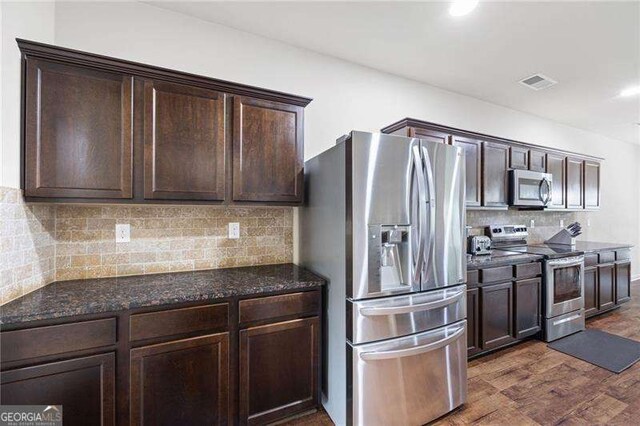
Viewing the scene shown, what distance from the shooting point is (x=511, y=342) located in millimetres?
2838

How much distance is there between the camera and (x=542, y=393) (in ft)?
7.21

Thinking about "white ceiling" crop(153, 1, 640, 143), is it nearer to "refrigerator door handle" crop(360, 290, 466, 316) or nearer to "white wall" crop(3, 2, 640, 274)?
"white wall" crop(3, 2, 640, 274)

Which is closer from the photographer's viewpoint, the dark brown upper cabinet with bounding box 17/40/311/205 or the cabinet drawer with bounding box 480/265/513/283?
the dark brown upper cabinet with bounding box 17/40/311/205

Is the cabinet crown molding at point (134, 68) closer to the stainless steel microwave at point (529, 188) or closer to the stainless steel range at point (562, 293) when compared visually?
the stainless steel microwave at point (529, 188)

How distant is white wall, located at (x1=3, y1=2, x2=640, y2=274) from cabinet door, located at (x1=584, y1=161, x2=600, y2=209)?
908mm

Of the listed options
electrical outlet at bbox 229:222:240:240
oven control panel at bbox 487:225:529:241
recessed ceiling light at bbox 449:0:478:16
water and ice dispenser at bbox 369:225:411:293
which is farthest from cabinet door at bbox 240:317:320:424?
oven control panel at bbox 487:225:529:241

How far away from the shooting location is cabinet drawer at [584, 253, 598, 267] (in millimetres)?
3490

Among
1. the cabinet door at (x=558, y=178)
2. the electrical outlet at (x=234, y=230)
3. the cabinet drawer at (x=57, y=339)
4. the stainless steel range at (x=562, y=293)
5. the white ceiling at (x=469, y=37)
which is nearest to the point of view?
the cabinet drawer at (x=57, y=339)

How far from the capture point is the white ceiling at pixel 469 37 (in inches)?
83.2

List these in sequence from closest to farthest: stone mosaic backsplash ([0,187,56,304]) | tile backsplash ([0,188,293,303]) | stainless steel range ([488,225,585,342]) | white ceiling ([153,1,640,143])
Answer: stone mosaic backsplash ([0,187,56,304]) → tile backsplash ([0,188,293,303]) → white ceiling ([153,1,640,143]) → stainless steel range ([488,225,585,342])

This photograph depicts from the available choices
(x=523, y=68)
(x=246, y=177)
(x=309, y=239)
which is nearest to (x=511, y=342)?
(x=309, y=239)

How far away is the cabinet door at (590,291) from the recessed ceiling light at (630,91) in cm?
222

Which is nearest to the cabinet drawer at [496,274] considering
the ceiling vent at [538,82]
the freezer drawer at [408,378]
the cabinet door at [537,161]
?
the freezer drawer at [408,378]

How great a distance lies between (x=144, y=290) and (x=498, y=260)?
9.66 ft
